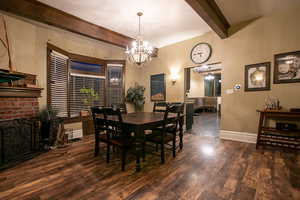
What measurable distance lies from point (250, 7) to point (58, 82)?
4617 millimetres

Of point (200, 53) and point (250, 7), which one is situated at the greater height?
point (250, 7)

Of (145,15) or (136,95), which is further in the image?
(136,95)

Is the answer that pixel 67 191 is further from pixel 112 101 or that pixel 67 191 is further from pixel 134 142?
pixel 112 101

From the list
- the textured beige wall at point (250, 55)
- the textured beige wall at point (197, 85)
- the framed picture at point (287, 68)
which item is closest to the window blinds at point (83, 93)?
the textured beige wall at point (250, 55)

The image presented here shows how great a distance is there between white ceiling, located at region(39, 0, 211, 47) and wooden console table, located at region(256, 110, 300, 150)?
251cm

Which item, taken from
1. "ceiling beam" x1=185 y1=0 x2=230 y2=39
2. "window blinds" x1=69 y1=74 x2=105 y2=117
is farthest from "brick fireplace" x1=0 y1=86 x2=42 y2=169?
"ceiling beam" x1=185 y1=0 x2=230 y2=39

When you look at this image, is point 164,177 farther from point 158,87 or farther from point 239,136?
point 158,87

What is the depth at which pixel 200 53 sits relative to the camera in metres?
3.94

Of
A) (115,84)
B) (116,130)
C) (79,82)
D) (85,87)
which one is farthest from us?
(115,84)

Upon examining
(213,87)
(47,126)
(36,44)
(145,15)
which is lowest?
(47,126)

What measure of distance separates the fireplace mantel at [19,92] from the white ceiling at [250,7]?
3852mm

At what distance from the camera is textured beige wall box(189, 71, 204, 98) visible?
8508 millimetres

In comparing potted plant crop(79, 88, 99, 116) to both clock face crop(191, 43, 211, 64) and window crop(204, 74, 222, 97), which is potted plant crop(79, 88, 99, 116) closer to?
clock face crop(191, 43, 211, 64)

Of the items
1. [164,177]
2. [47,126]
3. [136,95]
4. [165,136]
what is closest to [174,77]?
[136,95]
